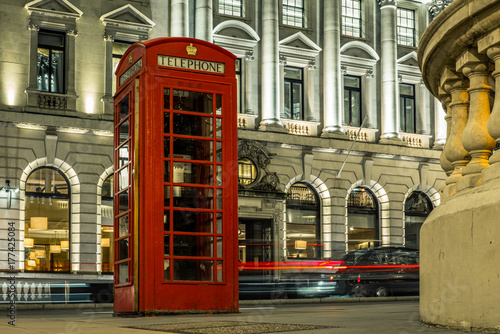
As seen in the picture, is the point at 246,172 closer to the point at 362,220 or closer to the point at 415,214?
the point at 362,220

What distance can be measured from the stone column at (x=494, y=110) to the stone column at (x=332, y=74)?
2421 cm

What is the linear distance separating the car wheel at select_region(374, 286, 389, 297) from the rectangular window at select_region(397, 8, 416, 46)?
1341 centimetres

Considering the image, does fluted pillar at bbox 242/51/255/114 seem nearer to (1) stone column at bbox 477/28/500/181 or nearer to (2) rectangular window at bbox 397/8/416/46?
(2) rectangular window at bbox 397/8/416/46

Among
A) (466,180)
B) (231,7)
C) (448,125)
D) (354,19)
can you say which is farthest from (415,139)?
(466,180)

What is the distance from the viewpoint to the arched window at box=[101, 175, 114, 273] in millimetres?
25469

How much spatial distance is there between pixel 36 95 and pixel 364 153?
12.9m

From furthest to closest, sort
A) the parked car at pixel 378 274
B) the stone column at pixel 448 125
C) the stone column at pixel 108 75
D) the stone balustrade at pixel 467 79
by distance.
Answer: the stone column at pixel 108 75 → the parked car at pixel 378 274 → the stone column at pixel 448 125 → the stone balustrade at pixel 467 79

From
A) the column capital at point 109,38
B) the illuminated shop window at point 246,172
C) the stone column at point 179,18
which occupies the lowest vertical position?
the illuminated shop window at point 246,172

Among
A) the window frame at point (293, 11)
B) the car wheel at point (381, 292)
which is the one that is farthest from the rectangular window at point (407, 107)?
the car wheel at point (381, 292)

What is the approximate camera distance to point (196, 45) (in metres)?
10.4

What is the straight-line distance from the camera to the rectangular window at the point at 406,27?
109 feet

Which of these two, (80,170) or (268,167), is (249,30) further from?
(80,170)

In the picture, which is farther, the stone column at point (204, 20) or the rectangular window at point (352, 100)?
the rectangular window at point (352, 100)

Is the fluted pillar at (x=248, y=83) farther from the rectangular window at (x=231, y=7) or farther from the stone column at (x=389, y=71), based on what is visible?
the stone column at (x=389, y=71)
